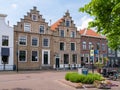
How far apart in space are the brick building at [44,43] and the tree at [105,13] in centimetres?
3248

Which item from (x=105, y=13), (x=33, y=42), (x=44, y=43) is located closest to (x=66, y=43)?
(x=44, y=43)

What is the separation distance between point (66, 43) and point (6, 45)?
1314 cm

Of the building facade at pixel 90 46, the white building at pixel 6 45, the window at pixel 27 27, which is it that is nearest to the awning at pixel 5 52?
the white building at pixel 6 45

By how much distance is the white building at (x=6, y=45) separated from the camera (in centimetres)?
4581

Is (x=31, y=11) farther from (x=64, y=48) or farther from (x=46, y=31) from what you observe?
(x=64, y=48)

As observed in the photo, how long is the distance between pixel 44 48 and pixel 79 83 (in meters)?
30.9

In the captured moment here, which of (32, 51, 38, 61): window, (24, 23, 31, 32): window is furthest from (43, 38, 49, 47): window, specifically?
(24, 23, 31, 32): window

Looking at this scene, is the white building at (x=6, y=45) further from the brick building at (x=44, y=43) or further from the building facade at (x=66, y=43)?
the building facade at (x=66, y=43)

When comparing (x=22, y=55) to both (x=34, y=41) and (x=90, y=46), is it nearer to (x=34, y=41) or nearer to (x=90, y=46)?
(x=34, y=41)

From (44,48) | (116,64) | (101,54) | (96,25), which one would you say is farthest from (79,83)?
(116,64)

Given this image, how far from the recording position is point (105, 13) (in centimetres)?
1516

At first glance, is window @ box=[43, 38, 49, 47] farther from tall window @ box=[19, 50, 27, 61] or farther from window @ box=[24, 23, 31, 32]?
tall window @ box=[19, 50, 27, 61]

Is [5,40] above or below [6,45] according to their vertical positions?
above

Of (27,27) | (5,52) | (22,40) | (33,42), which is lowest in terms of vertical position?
(5,52)
